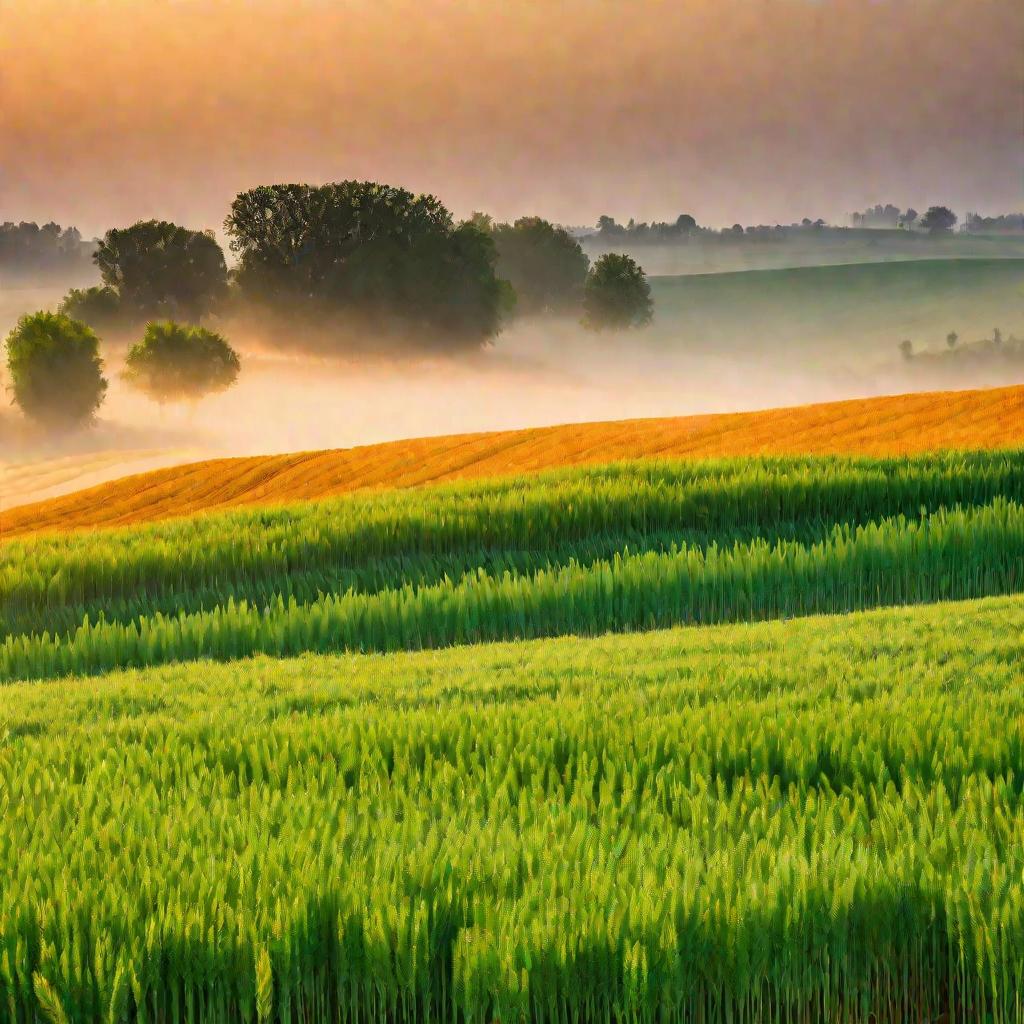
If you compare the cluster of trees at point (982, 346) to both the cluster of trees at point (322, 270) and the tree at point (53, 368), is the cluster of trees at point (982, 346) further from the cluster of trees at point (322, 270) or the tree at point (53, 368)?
the tree at point (53, 368)

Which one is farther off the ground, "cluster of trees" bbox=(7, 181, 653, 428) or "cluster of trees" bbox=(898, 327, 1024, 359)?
"cluster of trees" bbox=(7, 181, 653, 428)

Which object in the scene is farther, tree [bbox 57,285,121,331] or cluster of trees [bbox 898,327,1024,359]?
cluster of trees [bbox 898,327,1024,359]

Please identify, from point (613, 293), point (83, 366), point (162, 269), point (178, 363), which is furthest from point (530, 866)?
point (613, 293)

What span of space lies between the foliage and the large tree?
48.7 meters

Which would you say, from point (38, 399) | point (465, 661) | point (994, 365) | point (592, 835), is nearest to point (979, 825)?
point (592, 835)

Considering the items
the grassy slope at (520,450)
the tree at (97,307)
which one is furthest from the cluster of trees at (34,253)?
the grassy slope at (520,450)

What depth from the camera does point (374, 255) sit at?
52906mm

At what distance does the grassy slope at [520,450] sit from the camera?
21406 millimetres

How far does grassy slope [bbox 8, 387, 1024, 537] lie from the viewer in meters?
21.4

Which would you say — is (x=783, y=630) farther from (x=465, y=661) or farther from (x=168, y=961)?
(x=168, y=961)

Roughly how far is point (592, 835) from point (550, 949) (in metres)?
0.65

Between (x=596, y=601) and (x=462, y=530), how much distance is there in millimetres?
3043

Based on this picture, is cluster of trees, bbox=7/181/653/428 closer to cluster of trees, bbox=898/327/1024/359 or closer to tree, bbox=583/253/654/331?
tree, bbox=583/253/654/331

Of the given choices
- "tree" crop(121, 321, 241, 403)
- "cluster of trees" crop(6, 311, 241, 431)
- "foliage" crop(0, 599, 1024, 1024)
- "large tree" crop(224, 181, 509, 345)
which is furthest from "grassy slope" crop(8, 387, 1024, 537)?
"large tree" crop(224, 181, 509, 345)
